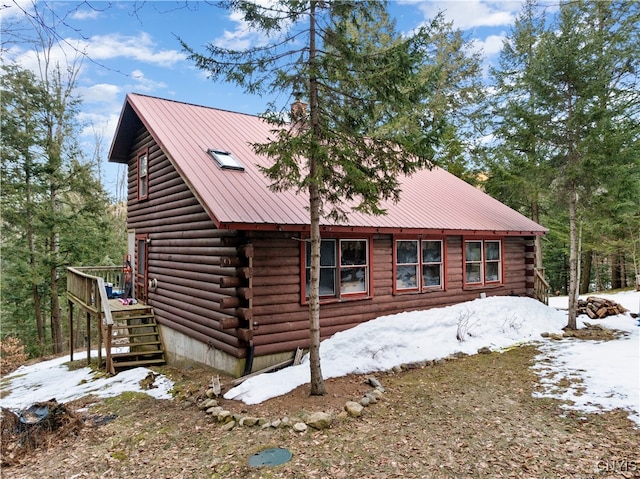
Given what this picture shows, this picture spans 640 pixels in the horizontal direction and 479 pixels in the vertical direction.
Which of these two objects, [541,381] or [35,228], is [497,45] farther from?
[35,228]

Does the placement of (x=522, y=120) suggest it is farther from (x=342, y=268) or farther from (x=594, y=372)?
(x=594, y=372)

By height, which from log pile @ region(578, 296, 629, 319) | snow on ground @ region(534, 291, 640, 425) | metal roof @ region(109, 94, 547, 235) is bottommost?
snow on ground @ region(534, 291, 640, 425)

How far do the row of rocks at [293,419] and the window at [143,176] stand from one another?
7.74 meters

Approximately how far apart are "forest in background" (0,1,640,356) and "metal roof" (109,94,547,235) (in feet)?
6.14

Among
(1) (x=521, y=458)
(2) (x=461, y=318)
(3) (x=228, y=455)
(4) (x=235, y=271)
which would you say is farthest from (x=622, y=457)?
(4) (x=235, y=271)

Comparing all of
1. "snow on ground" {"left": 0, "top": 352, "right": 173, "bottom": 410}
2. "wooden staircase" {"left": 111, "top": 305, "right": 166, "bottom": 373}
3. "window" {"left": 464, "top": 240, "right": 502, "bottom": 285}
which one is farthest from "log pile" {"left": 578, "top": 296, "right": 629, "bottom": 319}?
"wooden staircase" {"left": 111, "top": 305, "right": 166, "bottom": 373}

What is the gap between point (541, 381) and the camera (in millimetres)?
7207

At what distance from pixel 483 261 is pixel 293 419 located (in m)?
8.68

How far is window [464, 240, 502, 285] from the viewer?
39.5ft

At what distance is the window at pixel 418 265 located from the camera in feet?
34.7

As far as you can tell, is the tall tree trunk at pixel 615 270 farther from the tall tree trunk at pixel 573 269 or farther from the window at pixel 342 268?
the window at pixel 342 268

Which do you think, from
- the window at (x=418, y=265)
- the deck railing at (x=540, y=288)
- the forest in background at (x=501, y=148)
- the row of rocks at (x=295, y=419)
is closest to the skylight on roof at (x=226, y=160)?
the window at (x=418, y=265)

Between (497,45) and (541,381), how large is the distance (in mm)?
17598

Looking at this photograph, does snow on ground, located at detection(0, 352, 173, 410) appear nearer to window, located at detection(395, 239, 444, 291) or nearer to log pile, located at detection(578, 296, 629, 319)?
window, located at detection(395, 239, 444, 291)
